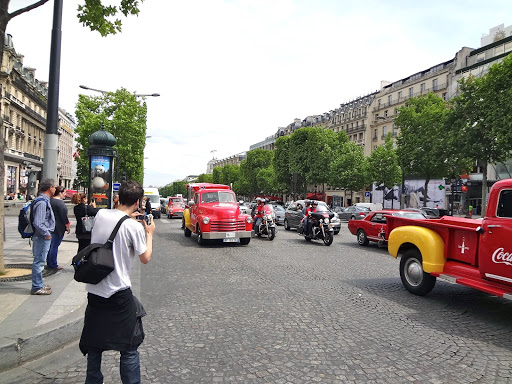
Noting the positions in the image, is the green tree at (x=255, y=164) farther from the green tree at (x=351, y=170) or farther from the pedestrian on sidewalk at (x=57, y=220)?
the pedestrian on sidewalk at (x=57, y=220)

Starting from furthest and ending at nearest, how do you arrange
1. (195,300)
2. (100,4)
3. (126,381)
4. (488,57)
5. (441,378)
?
1. (488,57)
2. (100,4)
3. (195,300)
4. (441,378)
5. (126,381)

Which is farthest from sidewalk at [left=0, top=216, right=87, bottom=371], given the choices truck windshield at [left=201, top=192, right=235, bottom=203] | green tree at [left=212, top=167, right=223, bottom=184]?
green tree at [left=212, top=167, right=223, bottom=184]

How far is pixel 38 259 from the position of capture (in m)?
5.77

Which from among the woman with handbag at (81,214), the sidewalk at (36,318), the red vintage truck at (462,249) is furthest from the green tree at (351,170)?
the sidewalk at (36,318)

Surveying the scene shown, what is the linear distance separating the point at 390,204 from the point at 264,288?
2109 inches

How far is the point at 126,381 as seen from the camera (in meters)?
2.74

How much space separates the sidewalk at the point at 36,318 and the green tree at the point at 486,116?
79.9ft

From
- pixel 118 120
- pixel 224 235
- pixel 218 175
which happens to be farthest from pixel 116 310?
pixel 218 175

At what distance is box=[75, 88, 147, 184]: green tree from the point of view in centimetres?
3553

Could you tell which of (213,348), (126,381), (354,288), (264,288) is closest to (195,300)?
(264,288)

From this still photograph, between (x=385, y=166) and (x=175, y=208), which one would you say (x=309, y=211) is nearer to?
(x=175, y=208)

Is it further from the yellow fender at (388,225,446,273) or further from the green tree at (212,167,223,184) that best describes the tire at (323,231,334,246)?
the green tree at (212,167,223,184)

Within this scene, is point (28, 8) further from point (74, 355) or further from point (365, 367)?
point (365, 367)

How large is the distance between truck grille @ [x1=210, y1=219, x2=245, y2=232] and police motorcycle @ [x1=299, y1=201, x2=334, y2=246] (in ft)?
10.1
